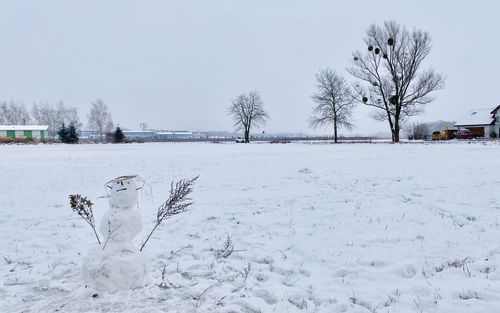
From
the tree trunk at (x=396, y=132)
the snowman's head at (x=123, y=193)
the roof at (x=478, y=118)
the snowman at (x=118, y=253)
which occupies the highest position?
the roof at (x=478, y=118)

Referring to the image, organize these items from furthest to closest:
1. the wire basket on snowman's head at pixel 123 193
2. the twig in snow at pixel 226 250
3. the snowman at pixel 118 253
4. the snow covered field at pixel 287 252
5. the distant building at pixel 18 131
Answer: the distant building at pixel 18 131, the twig in snow at pixel 226 250, the wire basket on snowman's head at pixel 123 193, the snow covered field at pixel 287 252, the snowman at pixel 118 253

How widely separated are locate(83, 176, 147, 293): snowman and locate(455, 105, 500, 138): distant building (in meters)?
69.1

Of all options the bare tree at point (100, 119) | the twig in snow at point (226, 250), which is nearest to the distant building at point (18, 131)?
the bare tree at point (100, 119)

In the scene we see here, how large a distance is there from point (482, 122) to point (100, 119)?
3409 inches

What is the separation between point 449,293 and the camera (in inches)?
145

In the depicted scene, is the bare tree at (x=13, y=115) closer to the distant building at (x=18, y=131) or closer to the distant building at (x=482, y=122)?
the distant building at (x=18, y=131)

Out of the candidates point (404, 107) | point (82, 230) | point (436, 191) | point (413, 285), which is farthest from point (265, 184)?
point (404, 107)

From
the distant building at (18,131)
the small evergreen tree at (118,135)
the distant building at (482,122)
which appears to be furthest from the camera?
the distant building at (18,131)

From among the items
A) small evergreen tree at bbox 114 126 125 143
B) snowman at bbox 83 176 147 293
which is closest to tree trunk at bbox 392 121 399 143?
snowman at bbox 83 176 147 293

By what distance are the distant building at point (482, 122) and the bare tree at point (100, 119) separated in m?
82.4

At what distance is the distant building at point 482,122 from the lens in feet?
201

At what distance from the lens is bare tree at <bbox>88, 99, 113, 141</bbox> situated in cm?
8931

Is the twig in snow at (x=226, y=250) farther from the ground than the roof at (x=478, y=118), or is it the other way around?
the roof at (x=478, y=118)

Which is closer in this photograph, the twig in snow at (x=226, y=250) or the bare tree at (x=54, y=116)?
the twig in snow at (x=226, y=250)
